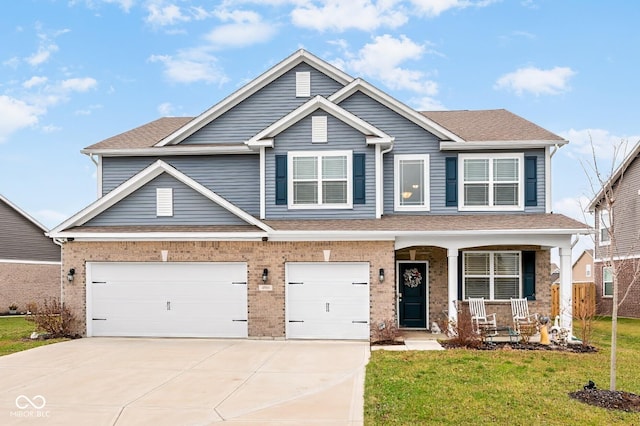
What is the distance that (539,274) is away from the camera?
16.5 metres

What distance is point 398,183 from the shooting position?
55.2 ft

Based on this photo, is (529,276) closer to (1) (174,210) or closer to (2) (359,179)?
(2) (359,179)

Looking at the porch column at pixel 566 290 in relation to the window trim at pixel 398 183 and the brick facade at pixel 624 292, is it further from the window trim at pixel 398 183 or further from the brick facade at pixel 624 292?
the brick facade at pixel 624 292

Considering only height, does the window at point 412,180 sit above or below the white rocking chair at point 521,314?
above

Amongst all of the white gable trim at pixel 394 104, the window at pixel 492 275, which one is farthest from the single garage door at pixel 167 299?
the window at pixel 492 275

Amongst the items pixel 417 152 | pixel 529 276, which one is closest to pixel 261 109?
pixel 417 152

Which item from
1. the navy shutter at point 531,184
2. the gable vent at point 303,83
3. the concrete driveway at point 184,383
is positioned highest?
the gable vent at point 303,83

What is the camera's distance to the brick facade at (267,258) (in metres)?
14.9

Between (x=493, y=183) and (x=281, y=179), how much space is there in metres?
6.49

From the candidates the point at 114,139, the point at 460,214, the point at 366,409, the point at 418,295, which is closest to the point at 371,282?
the point at 418,295

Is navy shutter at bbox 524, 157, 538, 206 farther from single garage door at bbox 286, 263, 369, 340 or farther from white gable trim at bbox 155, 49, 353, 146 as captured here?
white gable trim at bbox 155, 49, 353, 146

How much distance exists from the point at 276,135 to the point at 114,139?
654 cm

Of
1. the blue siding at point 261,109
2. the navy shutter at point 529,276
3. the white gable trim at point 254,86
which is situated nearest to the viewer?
the navy shutter at point 529,276

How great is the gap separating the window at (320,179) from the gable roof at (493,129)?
3.26 meters
